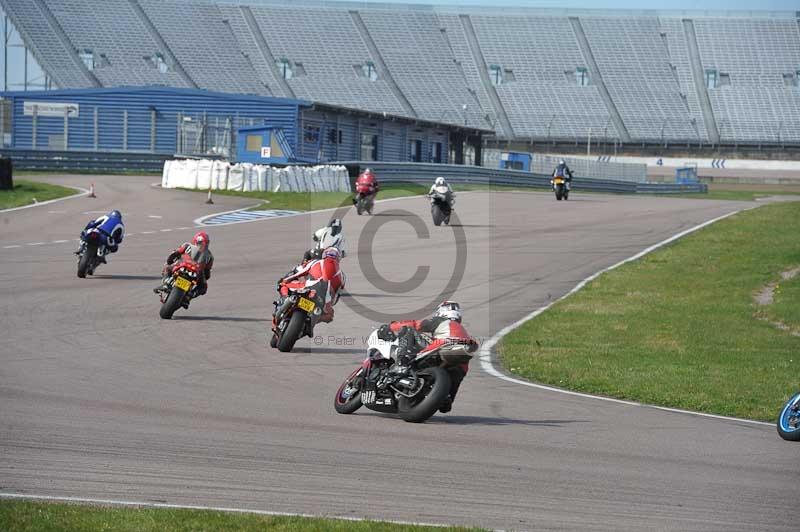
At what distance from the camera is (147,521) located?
20.7 feet

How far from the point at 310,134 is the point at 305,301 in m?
41.8

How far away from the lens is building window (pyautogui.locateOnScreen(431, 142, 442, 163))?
66.2m

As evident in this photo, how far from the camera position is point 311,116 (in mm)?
54781

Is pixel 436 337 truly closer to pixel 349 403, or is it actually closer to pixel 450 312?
pixel 450 312

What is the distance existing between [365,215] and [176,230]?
733 cm

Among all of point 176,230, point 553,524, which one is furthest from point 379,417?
point 176,230

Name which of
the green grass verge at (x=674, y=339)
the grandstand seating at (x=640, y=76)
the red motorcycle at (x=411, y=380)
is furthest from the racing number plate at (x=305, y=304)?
the grandstand seating at (x=640, y=76)

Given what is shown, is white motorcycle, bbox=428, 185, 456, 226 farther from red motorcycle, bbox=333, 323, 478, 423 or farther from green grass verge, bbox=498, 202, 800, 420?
red motorcycle, bbox=333, 323, 478, 423

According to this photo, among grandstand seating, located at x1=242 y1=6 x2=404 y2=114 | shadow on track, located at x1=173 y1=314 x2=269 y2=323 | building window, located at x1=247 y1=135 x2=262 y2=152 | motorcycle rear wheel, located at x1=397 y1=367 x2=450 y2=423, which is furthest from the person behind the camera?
grandstand seating, located at x1=242 y1=6 x2=404 y2=114

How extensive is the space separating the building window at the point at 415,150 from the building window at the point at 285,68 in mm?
14955

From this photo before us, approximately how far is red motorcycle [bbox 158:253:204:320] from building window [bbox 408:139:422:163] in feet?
158

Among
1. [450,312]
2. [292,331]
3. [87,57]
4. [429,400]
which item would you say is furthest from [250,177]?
[87,57]

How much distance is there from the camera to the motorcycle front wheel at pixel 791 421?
30.9 feet

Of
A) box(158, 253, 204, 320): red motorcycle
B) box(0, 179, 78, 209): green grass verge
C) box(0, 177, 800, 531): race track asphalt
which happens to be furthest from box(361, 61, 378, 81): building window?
box(158, 253, 204, 320): red motorcycle
